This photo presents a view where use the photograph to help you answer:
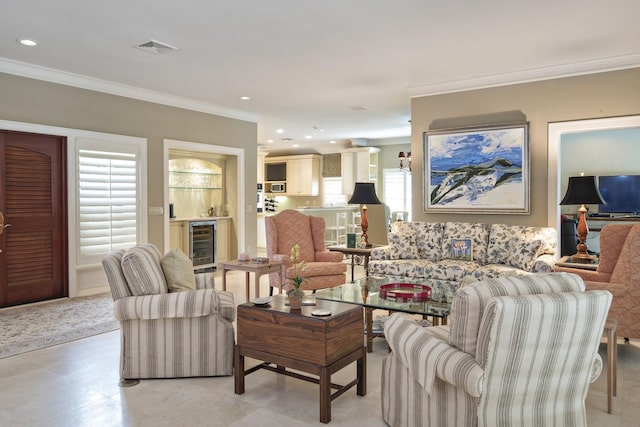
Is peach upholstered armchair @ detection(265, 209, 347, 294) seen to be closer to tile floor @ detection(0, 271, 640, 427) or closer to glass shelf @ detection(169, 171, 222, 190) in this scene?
tile floor @ detection(0, 271, 640, 427)

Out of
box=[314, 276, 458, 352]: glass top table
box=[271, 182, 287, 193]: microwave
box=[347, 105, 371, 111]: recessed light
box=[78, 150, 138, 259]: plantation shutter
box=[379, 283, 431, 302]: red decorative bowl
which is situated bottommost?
box=[314, 276, 458, 352]: glass top table

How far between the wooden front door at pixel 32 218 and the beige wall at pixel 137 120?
1.01ft

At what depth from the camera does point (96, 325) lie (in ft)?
14.8

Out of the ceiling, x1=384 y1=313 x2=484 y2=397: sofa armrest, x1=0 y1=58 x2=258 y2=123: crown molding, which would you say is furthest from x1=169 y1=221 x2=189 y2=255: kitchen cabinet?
x1=384 y1=313 x2=484 y2=397: sofa armrest

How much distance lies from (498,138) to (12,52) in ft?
17.4

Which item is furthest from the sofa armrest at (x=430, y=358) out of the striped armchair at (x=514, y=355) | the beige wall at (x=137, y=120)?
the beige wall at (x=137, y=120)

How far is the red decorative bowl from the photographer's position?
11.4ft

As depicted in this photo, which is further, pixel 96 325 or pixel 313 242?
pixel 313 242

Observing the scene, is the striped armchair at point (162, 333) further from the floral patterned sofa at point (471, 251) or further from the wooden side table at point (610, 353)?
the floral patterned sofa at point (471, 251)

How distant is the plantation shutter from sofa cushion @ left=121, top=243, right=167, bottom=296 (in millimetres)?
2901

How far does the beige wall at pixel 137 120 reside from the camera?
5.17 meters

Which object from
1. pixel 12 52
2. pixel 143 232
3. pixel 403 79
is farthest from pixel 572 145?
pixel 12 52

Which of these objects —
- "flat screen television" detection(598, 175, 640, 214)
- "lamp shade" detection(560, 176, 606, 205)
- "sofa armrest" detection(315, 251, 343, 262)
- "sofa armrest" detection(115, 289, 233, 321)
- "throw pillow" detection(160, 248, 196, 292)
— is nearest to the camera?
"sofa armrest" detection(115, 289, 233, 321)

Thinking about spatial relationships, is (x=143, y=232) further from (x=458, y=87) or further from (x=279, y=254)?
(x=458, y=87)
